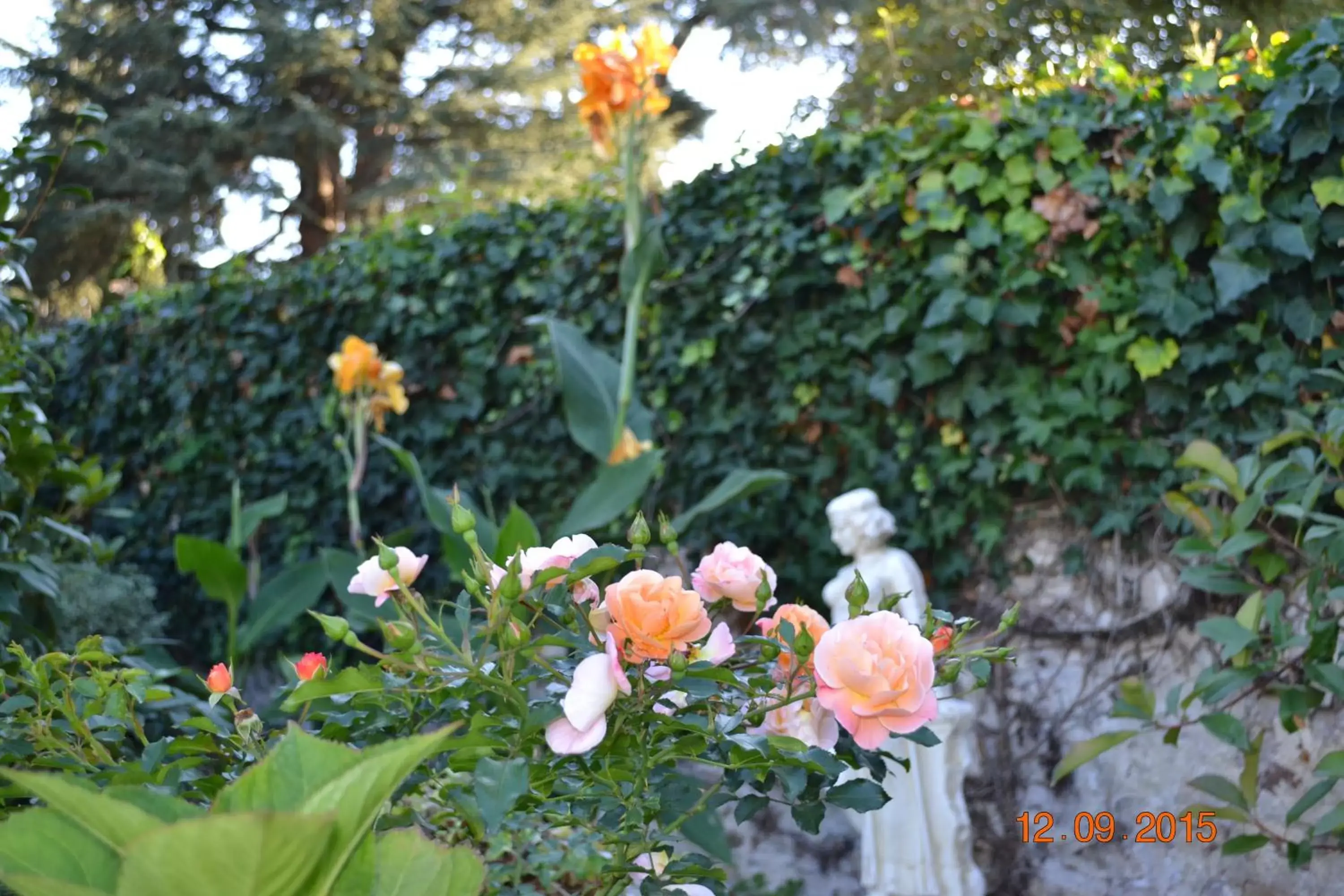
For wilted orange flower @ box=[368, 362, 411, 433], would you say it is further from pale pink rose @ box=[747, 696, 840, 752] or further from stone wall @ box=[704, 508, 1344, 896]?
pale pink rose @ box=[747, 696, 840, 752]

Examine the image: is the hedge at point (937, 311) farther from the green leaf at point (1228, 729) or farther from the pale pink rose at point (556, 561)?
the pale pink rose at point (556, 561)

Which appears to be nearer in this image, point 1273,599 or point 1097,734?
point 1273,599

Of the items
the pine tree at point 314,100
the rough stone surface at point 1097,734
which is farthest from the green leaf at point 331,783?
the pine tree at point 314,100

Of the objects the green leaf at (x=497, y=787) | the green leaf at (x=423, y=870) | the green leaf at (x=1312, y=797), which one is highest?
the green leaf at (x=423, y=870)

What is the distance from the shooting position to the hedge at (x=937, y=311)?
256 centimetres

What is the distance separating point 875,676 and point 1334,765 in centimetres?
161

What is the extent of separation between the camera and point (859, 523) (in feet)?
8.65

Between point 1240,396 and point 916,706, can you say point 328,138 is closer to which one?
point 1240,396

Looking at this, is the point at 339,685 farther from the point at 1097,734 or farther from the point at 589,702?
the point at 1097,734

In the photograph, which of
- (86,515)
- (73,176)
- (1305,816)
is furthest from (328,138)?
(1305,816)

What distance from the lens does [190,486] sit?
4.88 metres

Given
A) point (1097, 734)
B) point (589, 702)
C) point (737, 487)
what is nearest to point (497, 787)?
point (589, 702)

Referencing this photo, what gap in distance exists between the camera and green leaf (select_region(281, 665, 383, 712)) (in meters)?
0.80

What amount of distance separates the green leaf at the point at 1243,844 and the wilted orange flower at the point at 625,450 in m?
1.64
